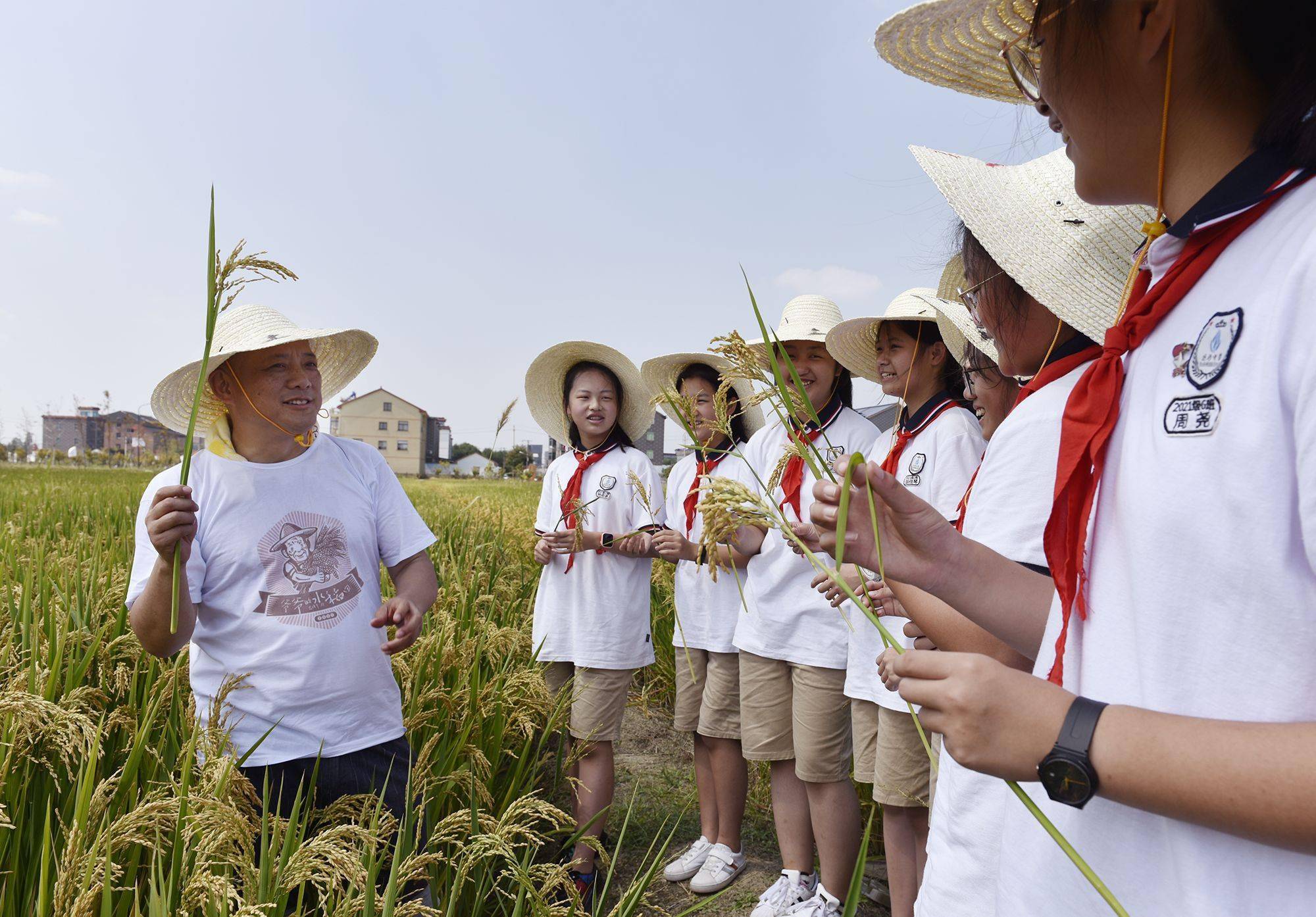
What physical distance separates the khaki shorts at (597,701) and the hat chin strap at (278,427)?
1.45m

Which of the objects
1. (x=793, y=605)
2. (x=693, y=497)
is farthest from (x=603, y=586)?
(x=793, y=605)

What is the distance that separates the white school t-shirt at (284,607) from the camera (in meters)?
2.23

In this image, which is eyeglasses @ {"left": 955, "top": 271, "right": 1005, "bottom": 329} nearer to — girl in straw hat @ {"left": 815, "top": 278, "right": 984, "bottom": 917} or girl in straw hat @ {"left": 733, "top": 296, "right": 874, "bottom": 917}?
girl in straw hat @ {"left": 815, "top": 278, "right": 984, "bottom": 917}

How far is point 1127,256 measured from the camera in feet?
4.28

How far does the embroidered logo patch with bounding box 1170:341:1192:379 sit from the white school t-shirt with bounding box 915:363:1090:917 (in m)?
0.48

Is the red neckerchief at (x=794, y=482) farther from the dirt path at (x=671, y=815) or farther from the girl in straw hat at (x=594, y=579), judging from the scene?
Result: the dirt path at (x=671, y=815)

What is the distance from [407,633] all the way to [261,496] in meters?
0.58

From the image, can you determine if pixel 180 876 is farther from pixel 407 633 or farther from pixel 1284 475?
pixel 1284 475

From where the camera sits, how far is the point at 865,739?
9.28ft

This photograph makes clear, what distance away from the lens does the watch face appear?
28.7 inches

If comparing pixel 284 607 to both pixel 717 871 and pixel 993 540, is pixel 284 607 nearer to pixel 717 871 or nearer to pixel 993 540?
pixel 993 540

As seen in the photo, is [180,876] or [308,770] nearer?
[180,876]

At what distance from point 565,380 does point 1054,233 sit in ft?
10.8

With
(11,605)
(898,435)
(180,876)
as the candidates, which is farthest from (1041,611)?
(11,605)
